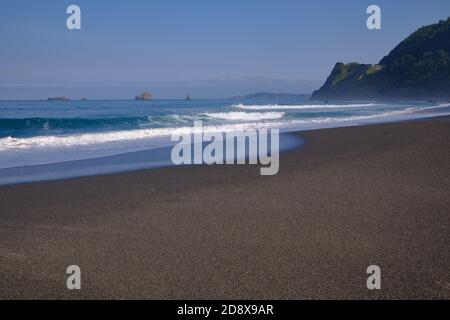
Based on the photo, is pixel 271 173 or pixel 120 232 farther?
pixel 271 173

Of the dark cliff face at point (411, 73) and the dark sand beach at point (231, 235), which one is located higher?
the dark cliff face at point (411, 73)

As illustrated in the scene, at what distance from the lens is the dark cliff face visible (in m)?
98.7

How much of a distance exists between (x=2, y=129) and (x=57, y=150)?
10.3 meters

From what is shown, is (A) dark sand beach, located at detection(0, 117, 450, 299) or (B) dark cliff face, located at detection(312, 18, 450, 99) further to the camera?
(B) dark cliff face, located at detection(312, 18, 450, 99)

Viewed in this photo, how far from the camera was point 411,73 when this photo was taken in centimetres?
10531

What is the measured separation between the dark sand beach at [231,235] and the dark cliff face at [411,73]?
322 ft

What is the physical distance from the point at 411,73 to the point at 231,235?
374 feet

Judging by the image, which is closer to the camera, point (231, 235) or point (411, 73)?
point (231, 235)

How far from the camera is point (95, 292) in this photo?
301 cm

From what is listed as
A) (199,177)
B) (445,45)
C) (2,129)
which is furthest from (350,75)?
(199,177)

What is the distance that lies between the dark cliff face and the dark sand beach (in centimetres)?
9818

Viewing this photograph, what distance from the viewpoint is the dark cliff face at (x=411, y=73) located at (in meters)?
98.7

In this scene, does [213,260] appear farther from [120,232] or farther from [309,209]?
[309,209]

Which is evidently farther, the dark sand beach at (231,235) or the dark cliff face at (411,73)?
the dark cliff face at (411,73)
